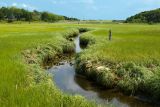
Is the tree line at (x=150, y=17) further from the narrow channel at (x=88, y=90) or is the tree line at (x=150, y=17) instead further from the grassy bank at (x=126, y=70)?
the narrow channel at (x=88, y=90)

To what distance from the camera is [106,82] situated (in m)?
14.2

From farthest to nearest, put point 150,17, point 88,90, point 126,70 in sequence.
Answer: point 150,17
point 126,70
point 88,90

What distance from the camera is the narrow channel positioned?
12613 millimetres

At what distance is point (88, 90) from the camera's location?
571 inches

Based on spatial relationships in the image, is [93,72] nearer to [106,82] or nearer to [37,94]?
[106,82]

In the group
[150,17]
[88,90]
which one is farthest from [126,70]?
[150,17]

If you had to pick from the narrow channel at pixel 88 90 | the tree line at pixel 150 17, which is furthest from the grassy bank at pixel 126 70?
the tree line at pixel 150 17

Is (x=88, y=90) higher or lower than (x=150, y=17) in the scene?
higher

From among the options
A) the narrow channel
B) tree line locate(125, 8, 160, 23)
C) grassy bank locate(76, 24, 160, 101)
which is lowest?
tree line locate(125, 8, 160, 23)

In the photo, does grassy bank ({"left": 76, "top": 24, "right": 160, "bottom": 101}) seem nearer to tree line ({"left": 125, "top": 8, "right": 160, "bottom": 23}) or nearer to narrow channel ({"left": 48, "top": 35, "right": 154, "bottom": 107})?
narrow channel ({"left": 48, "top": 35, "right": 154, "bottom": 107})

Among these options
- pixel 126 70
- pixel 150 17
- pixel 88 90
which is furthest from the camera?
pixel 150 17

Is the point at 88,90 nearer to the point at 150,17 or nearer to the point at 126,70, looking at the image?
the point at 126,70

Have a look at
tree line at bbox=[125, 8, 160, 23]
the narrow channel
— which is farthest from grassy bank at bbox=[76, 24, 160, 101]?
tree line at bbox=[125, 8, 160, 23]

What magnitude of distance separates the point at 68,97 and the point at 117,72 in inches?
231
